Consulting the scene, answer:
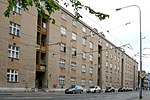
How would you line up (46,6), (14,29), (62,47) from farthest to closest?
(62,47) < (14,29) < (46,6)

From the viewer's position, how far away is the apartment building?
41031 millimetres

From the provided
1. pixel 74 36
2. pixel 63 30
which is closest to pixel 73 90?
pixel 63 30

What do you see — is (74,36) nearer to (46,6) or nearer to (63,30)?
(63,30)

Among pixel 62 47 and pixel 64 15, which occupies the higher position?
pixel 64 15

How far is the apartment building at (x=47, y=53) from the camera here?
41031 millimetres

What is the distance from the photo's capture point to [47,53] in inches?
2037

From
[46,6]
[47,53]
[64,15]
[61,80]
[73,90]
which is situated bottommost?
[73,90]

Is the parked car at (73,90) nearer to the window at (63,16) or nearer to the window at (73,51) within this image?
the window at (73,51)

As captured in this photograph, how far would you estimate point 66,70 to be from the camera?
58844 mm

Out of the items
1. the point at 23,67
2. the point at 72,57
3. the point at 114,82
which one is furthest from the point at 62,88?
the point at 114,82

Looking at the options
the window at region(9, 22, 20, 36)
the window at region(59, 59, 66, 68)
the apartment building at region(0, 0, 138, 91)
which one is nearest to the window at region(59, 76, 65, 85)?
the apartment building at region(0, 0, 138, 91)

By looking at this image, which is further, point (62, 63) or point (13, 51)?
point (62, 63)

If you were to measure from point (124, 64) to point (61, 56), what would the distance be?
212ft

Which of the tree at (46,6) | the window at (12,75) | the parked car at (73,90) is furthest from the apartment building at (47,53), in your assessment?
the tree at (46,6)
